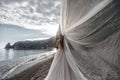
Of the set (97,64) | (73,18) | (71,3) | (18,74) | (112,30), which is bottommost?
(18,74)

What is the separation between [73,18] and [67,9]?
0.17m

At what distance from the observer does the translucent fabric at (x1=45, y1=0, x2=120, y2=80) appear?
4.55 ft

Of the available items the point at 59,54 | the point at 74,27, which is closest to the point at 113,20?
the point at 74,27

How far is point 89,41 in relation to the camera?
1671 mm

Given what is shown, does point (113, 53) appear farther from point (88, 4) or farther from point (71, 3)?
point (71, 3)

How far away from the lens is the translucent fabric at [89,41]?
1.39 m

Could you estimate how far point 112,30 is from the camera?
1396 mm

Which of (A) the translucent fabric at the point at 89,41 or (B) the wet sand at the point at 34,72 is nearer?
(A) the translucent fabric at the point at 89,41

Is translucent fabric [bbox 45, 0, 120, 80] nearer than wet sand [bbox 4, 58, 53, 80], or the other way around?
translucent fabric [bbox 45, 0, 120, 80]

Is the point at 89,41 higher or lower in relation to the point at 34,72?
higher

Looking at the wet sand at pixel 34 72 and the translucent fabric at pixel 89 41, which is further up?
the translucent fabric at pixel 89 41

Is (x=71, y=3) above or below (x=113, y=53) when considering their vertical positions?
above

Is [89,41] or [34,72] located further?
[34,72]

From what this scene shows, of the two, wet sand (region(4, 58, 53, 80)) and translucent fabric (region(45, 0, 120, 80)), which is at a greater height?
translucent fabric (region(45, 0, 120, 80))
